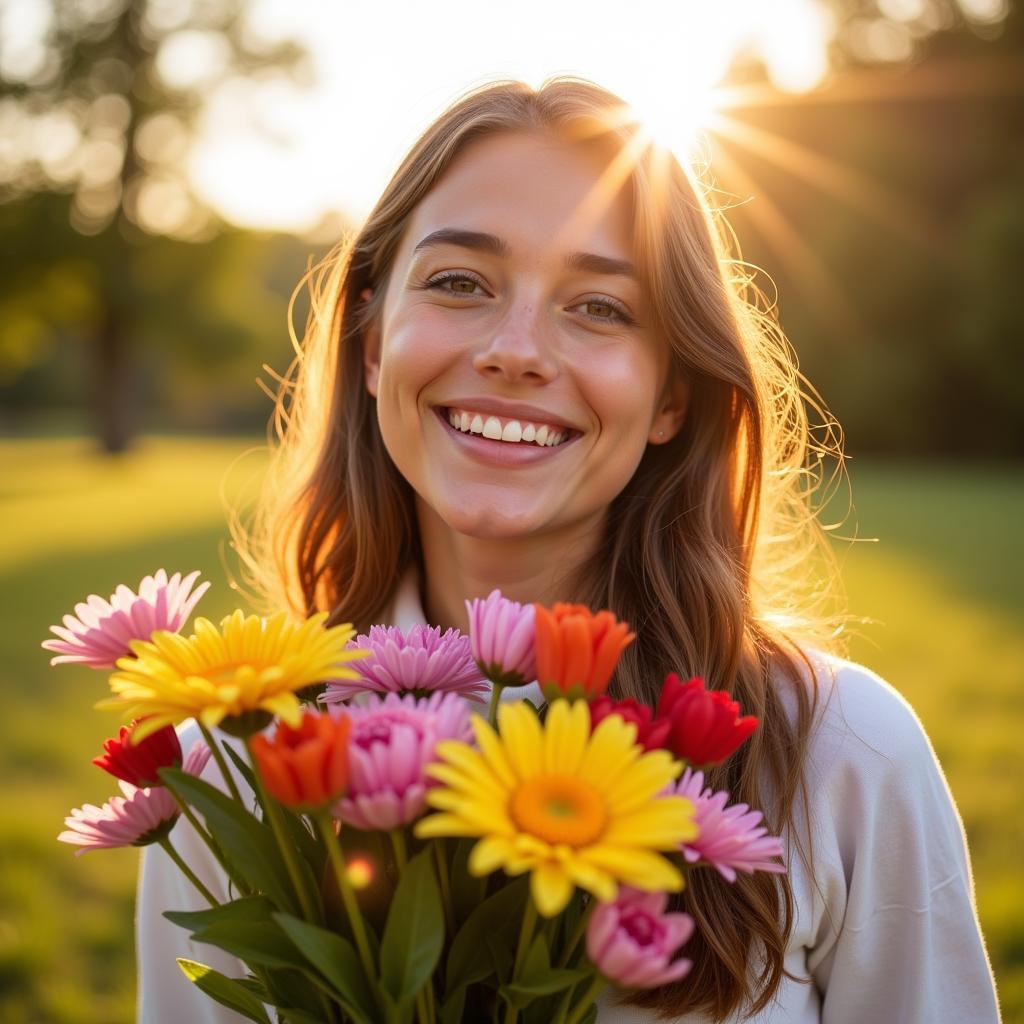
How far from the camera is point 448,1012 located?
114cm

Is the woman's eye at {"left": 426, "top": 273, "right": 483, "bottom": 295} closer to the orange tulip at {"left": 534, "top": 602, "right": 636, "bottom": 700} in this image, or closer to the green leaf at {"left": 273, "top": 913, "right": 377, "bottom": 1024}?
the orange tulip at {"left": 534, "top": 602, "right": 636, "bottom": 700}

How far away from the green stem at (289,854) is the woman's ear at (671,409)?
124 cm

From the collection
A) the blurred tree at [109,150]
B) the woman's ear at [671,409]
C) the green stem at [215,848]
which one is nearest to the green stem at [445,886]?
the green stem at [215,848]

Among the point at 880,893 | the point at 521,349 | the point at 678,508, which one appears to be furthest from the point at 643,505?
the point at 880,893

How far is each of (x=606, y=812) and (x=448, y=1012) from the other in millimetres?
369

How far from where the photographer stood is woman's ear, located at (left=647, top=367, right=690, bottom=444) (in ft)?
7.15

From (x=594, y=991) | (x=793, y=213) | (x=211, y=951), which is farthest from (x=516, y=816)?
(x=793, y=213)

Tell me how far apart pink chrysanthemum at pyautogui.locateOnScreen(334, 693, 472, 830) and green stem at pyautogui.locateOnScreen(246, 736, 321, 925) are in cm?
11

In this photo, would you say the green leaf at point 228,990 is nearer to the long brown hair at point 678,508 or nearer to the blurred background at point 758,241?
the long brown hair at point 678,508

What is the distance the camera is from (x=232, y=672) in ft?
3.36

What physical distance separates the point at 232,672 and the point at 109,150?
97.6 feet

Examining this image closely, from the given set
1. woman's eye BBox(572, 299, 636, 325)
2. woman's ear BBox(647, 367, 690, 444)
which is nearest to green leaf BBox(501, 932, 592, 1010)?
woman's eye BBox(572, 299, 636, 325)

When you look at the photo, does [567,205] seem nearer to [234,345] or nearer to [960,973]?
[960,973]

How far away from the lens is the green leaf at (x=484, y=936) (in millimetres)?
1129
